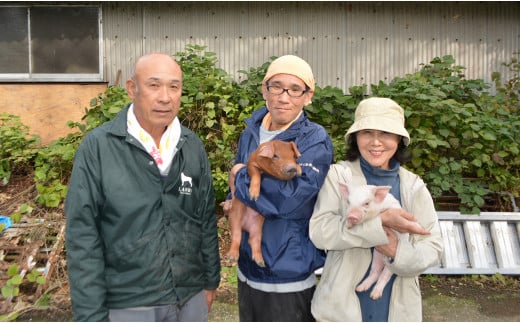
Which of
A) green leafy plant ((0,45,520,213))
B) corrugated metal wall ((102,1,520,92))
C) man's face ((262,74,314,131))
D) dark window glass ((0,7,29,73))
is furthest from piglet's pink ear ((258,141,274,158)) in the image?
dark window glass ((0,7,29,73))

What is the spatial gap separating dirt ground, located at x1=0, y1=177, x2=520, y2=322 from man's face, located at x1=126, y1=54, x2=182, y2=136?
2.96 m

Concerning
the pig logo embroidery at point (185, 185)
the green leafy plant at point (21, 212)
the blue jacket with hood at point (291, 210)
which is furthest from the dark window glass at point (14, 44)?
the blue jacket with hood at point (291, 210)

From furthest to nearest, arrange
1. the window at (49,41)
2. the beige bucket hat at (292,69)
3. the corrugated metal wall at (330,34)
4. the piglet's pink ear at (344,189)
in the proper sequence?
the window at (49,41), the corrugated metal wall at (330,34), the beige bucket hat at (292,69), the piglet's pink ear at (344,189)

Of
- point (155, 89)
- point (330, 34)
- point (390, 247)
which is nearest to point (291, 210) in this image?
point (390, 247)

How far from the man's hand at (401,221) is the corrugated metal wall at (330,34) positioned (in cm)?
640

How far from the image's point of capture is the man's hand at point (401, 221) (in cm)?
236

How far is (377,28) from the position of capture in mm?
8539

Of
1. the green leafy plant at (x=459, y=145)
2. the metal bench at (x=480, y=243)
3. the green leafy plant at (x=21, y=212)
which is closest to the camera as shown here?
the green leafy plant at (x=21, y=212)

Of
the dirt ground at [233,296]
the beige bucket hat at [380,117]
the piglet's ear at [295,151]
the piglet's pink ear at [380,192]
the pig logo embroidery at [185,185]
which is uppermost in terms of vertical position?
the beige bucket hat at [380,117]

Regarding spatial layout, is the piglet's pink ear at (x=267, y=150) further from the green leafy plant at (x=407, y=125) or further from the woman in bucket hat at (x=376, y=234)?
the green leafy plant at (x=407, y=125)

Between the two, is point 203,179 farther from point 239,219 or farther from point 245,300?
point 245,300

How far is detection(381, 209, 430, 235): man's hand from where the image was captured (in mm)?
2355

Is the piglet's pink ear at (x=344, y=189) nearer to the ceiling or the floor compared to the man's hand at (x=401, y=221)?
nearer to the ceiling

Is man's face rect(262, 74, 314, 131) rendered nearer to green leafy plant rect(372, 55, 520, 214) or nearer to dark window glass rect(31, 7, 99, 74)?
green leafy plant rect(372, 55, 520, 214)
